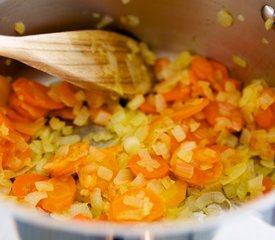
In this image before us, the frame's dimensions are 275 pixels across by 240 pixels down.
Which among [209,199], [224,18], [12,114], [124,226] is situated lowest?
[209,199]

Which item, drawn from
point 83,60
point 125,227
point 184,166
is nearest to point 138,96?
point 83,60

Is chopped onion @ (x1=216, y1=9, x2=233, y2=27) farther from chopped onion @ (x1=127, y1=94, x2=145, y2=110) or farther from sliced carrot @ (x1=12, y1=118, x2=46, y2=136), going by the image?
sliced carrot @ (x1=12, y1=118, x2=46, y2=136)

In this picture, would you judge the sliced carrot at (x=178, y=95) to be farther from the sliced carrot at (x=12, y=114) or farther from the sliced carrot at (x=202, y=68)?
the sliced carrot at (x=12, y=114)

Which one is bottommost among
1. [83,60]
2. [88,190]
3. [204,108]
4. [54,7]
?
[88,190]

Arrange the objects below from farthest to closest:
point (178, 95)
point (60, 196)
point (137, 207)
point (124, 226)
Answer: point (178, 95) < point (60, 196) < point (137, 207) < point (124, 226)

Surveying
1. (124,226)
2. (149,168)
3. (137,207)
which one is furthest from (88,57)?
(124,226)

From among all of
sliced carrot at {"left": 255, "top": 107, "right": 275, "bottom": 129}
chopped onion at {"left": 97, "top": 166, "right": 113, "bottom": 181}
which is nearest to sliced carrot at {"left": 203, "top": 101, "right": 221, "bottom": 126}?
sliced carrot at {"left": 255, "top": 107, "right": 275, "bottom": 129}

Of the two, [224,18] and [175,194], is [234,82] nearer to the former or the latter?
[224,18]

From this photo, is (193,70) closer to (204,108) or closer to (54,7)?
(204,108)
